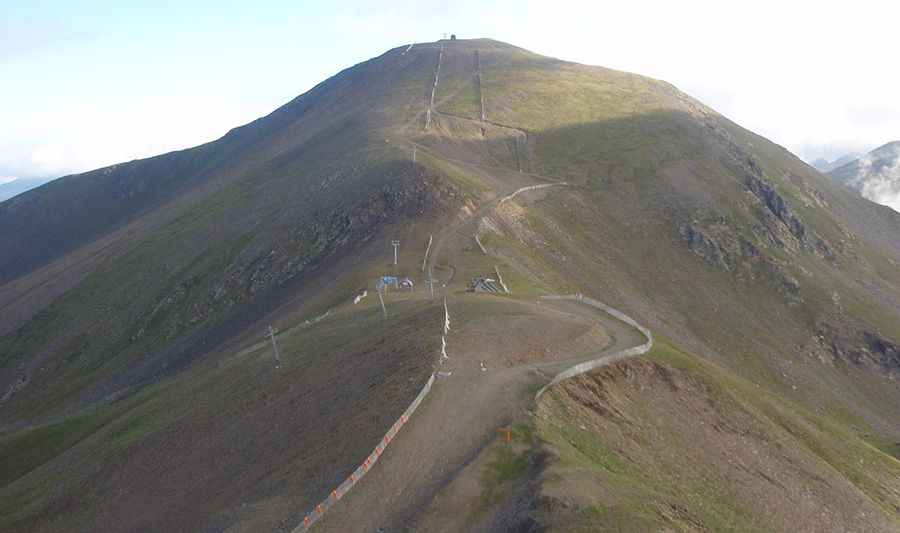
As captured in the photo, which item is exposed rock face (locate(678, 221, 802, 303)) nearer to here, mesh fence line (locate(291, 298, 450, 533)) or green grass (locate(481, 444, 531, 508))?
mesh fence line (locate(291, 298, 450, 533))

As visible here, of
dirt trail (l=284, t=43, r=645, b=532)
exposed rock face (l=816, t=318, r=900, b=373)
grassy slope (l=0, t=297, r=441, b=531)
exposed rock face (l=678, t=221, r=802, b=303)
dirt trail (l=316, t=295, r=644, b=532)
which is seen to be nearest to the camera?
dirt trail (l=316, t=295, r=644, b=532)

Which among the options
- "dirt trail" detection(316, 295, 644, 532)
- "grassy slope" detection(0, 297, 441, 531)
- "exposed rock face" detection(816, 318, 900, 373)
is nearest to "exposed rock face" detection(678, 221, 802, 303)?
"exposed rock face" detection(816, 318, 900, 373)

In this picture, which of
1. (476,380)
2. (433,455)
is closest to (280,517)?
(433,455)

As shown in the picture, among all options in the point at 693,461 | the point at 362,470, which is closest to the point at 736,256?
the point at 693,461

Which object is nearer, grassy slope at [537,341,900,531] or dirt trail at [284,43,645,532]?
dirt trail at [284,43,645,532]

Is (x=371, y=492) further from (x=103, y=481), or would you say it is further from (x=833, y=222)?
(x=833, y=222)

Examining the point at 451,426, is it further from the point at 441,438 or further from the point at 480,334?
the point at 480,334

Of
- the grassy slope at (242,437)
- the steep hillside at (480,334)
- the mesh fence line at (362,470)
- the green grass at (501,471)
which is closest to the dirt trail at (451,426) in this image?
the steep hillside at (480,334)

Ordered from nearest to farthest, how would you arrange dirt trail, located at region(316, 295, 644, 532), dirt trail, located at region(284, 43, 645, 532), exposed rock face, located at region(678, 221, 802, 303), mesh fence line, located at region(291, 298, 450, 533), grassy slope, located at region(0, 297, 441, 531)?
mesh fence line, located at region(291, 298, 450, 533) → dirt trail, located at region(316, 295, 644, 532) → dirt trail, located at region(284, 43, 645, 532) → grassy slope, located at region(0, 297, 441, 531) → exposed rock face, located at region(678, 221, 802, 303)

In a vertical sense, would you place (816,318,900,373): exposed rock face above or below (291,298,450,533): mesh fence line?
below

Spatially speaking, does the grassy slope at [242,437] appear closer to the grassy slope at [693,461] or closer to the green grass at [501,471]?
the green grass at [501,471]
